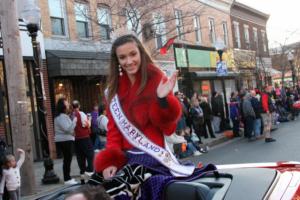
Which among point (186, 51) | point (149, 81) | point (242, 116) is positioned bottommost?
point (242, 116)

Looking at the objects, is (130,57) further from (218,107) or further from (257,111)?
(218,107)

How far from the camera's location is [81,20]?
699 inches

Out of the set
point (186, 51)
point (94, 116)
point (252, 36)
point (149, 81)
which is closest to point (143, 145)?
point (149, 81)

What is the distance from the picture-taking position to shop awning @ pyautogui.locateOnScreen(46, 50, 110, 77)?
49.9ft

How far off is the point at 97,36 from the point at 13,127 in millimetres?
9430

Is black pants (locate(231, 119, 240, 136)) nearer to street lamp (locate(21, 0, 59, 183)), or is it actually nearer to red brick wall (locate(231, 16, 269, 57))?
street lamp (locate(21, 0, 59, 183))

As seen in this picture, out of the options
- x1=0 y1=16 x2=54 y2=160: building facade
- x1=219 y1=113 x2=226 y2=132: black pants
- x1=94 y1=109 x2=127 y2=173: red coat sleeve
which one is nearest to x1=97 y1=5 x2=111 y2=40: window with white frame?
x1=0 y1=16 x2=54 y2=160: building facade

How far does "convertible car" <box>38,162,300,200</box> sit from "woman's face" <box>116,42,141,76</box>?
0.83m

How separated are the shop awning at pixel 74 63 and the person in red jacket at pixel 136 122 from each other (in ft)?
38.7

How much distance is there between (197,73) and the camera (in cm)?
2558

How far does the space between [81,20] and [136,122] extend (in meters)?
15.0

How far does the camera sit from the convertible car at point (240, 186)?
2730mm

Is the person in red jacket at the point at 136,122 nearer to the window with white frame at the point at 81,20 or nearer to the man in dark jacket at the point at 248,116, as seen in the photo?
the man in dark jacket at the point at 248,116

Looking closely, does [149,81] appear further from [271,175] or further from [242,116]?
[242,116]
